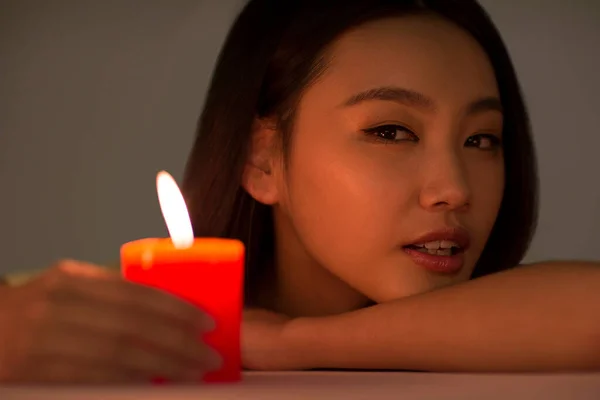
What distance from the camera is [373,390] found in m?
0.50

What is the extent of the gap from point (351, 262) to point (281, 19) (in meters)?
0.44

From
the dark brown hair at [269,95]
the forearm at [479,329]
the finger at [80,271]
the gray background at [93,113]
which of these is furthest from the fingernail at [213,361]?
the gray background at [93,113]

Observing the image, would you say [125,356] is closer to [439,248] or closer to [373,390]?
[373,390]

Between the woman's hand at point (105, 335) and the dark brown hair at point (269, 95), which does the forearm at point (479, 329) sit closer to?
the woman's hand at point (105, 335)

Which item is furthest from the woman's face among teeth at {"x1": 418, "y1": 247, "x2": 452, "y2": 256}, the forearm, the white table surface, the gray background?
the gray background

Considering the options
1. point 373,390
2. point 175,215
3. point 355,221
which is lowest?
point 373,390

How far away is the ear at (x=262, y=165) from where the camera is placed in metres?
1.18

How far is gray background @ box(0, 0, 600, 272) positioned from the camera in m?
1.65

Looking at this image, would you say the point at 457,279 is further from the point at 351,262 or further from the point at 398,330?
the point at 398,330

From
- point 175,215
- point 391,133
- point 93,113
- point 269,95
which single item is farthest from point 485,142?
point 93,113

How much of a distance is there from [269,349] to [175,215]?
0.26 metres

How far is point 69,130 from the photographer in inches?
65.7

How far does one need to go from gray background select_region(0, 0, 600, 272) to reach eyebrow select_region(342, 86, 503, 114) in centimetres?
73

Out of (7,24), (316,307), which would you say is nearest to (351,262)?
(316,307)
